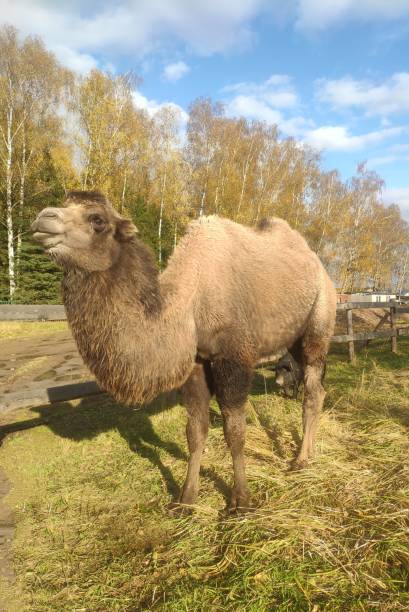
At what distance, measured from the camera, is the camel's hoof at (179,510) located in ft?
11.0

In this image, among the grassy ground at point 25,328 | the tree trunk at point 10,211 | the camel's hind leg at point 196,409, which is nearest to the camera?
the camel's hind leg at point 196,409

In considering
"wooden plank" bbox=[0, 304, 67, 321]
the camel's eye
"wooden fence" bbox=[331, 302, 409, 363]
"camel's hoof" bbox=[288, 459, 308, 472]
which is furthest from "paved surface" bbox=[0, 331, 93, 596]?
Answer: "wooden fence" bbox=[331, 302, 409, 363]

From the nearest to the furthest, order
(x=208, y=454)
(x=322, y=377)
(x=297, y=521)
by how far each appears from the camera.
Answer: (x=297, y=521)
(x=208, y=454)
(x=322, y=377)

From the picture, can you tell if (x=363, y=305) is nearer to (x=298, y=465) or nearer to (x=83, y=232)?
(x=298, y=465)

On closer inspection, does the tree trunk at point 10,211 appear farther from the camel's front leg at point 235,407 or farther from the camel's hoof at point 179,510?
the camel's front leg at point 235,407

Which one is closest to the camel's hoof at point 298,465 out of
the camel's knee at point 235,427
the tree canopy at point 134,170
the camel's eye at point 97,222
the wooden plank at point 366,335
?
the camel's knee at point 235,427

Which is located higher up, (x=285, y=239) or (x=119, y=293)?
(x=285, y=239)

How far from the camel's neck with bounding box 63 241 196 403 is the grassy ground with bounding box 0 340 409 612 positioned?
3.63 feet

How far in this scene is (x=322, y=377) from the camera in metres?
5.04

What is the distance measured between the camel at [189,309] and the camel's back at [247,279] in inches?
0.4

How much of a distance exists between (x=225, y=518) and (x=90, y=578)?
110 cm

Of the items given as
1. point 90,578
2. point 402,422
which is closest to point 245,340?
point 90,578

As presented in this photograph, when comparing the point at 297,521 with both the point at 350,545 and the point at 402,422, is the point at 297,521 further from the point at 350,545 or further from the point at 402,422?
the point at 402,422

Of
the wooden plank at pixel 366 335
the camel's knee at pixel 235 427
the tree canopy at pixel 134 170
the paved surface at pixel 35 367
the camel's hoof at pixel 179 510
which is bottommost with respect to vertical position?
the paved surface at pixel 35 367
